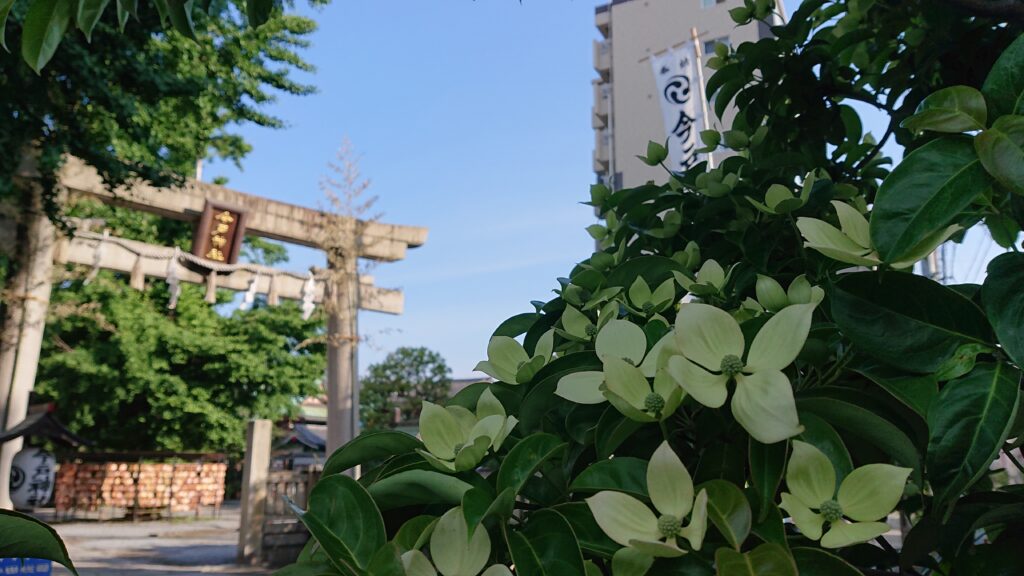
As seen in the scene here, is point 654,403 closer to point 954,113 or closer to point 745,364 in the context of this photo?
point 745,364

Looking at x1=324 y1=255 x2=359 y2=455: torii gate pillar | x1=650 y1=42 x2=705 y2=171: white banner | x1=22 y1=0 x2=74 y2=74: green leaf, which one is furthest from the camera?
x1=324 y1=255 x2=359 y2=455: torii gate pillar

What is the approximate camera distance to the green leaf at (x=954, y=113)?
0.43m

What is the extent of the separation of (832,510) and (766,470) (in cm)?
4

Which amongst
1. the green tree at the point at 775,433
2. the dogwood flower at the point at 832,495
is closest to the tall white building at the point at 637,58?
the green tree at the point at 775,433

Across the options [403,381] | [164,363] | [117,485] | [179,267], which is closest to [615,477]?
[179,267]

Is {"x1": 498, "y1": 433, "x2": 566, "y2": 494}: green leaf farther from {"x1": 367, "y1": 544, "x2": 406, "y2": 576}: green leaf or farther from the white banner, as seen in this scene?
the white banner

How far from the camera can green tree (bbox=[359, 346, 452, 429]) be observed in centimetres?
2534

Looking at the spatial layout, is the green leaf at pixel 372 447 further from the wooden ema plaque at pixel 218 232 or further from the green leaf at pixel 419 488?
the wooden ema plaque at pixel 218 232

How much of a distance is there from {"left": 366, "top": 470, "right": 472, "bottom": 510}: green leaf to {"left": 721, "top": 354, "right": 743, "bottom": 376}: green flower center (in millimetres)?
179

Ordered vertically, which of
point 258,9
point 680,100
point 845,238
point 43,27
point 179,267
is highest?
point 680,100

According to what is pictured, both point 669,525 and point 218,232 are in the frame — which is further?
point 218,232

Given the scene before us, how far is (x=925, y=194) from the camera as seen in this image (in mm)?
427

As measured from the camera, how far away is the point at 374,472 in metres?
0.55

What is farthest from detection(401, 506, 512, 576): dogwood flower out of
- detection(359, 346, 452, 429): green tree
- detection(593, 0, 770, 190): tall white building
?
detection(359, 346, 452, 429): green tree
